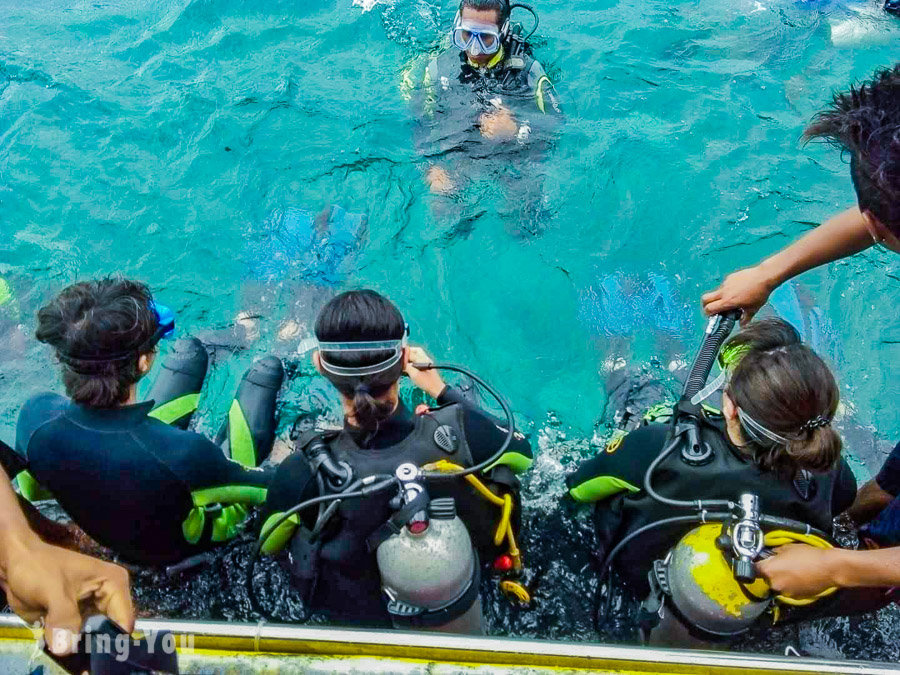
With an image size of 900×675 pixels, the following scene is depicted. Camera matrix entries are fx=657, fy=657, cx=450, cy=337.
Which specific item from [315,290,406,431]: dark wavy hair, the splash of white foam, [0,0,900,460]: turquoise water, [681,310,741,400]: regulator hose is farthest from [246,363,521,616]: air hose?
the splash of white foam

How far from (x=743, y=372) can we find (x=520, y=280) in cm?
247

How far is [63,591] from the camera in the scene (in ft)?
4.38

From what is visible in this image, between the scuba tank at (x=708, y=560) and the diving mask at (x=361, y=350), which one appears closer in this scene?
the scuba tank at (x=708, y=560)

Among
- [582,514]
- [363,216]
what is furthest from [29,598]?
[363,216]

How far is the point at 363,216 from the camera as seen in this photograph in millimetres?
4672

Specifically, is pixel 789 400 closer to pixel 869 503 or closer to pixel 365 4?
pixel 869 503

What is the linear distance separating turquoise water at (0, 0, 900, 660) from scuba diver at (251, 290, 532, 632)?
3.28ft

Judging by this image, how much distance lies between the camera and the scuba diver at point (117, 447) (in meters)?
2.25

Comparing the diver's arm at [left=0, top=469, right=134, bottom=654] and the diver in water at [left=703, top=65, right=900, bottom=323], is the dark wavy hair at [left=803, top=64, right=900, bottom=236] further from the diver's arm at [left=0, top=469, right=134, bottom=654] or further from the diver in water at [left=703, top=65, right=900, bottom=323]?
the diver's arm at [left=0, top=469, right=134, bottom=654]

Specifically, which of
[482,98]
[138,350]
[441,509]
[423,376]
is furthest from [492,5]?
[441,509]

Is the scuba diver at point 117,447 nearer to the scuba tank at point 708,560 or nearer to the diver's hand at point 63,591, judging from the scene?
the diver's hand at point 63,591

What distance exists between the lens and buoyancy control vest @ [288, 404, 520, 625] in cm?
208

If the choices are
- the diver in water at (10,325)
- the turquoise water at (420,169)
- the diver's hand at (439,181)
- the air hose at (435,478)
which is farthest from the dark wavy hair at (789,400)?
the diver in water at (10,325)

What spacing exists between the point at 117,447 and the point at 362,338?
36.8 inches
